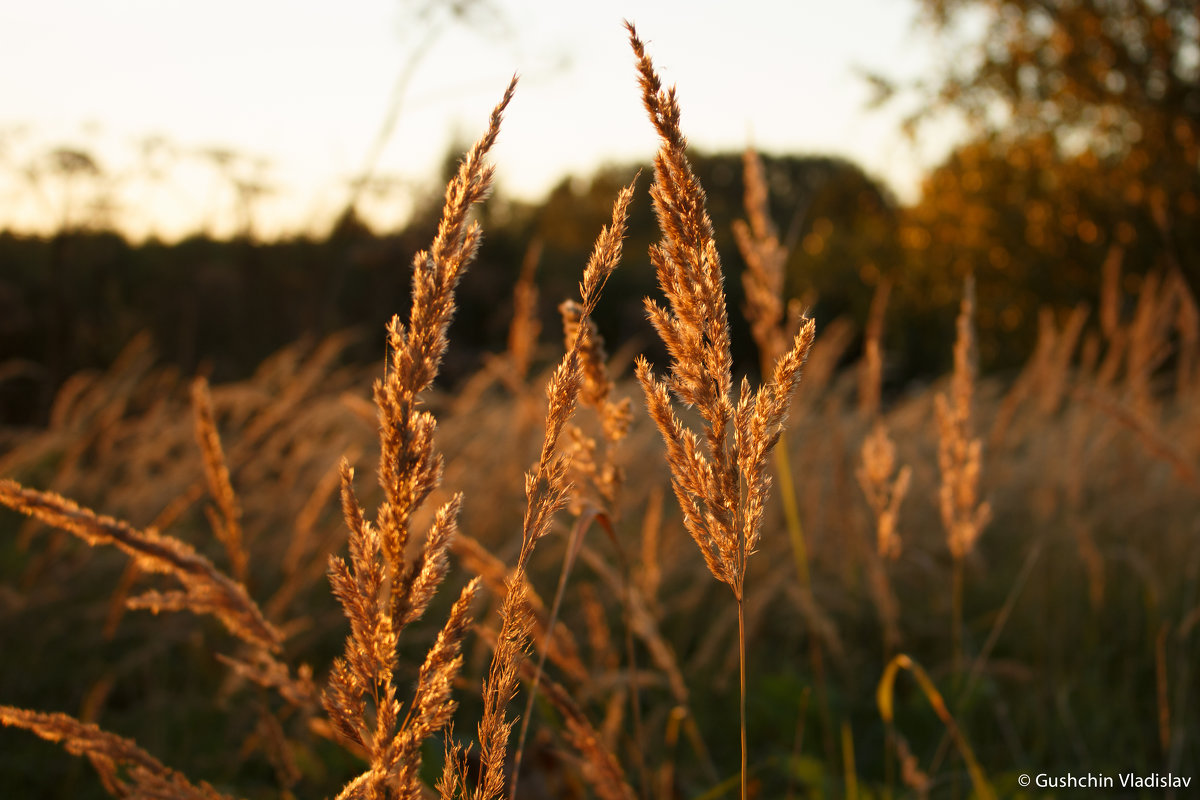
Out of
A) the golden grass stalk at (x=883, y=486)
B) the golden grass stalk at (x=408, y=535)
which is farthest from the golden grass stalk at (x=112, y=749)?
the golden grass stalk at (x=883, y=486)

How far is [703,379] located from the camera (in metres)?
0.65

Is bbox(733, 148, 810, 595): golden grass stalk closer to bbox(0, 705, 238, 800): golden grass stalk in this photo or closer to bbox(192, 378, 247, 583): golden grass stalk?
bbox(192, 378, 247, 583): golden grass stalk

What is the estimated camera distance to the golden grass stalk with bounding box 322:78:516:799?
0.59m

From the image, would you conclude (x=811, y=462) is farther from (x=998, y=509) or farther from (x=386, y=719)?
(x=386, y=719)

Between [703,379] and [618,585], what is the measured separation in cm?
70

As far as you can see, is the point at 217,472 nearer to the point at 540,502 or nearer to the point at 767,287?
the point at 540,502

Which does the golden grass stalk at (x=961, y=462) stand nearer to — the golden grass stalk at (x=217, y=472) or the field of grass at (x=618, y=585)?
the field of grass at (x=618, y=585)

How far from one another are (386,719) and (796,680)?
5.87 feet

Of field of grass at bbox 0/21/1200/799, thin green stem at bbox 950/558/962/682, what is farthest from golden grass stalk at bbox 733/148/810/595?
thin green stem at bbox 950/558/962/682

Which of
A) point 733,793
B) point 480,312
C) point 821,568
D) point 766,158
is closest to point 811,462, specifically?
point 821,568

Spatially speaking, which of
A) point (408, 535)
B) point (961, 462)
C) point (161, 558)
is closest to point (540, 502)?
point (408, 535)

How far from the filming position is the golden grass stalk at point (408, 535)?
0.59 m

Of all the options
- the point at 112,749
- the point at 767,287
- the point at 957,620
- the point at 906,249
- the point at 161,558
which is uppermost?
the point at 906,249

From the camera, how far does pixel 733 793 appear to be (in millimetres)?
1862
